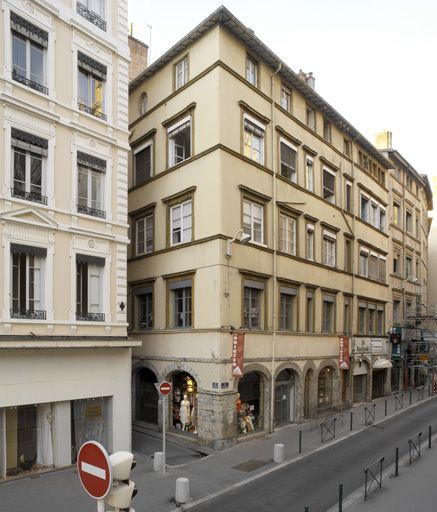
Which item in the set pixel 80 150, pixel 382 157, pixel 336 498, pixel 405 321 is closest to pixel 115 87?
pixel 80 150

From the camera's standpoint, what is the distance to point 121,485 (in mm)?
4559

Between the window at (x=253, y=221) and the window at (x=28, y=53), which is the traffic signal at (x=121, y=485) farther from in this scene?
the window at (x=253, y=221)

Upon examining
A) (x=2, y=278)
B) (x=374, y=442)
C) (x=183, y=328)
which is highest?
(x=2, y=278)

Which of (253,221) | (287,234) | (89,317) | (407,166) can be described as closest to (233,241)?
(253,221)

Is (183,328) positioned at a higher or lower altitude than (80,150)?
lower

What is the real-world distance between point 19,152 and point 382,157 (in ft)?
90.2

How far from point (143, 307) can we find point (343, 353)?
1184 centimetres

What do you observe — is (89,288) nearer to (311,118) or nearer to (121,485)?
(121,485)

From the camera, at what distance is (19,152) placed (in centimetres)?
1579

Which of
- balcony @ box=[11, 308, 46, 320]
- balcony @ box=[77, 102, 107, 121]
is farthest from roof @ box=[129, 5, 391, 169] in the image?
balcony @ box=[11, 308, 46, 320]

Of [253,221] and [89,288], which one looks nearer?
[89,288]

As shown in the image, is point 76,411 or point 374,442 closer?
point 76,411

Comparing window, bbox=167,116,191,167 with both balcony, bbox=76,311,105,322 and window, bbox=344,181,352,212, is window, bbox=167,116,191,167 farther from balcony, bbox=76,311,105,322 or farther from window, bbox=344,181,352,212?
window, bbox=344,181,352,212

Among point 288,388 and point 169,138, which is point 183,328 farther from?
point 169,138
